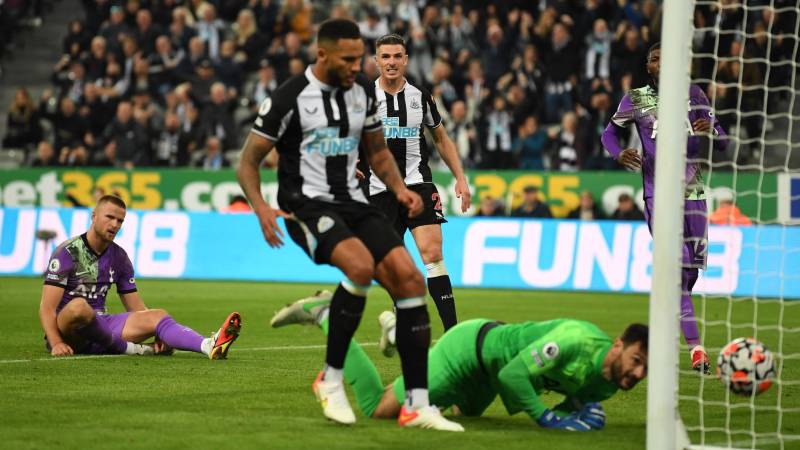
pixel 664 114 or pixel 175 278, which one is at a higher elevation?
pixel 664 114

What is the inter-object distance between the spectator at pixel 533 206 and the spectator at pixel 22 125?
1057 cm

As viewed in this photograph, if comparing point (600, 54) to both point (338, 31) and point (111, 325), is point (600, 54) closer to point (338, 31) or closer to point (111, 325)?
point (111, 325)

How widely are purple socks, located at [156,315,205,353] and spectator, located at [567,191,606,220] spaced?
34.6ft

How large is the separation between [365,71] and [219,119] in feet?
9.34

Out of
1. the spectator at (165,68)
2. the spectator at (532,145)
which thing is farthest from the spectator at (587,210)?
the spectator at (165,68)

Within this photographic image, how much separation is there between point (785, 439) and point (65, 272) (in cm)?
536

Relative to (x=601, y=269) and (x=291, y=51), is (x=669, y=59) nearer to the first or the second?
(x=601, y=269)

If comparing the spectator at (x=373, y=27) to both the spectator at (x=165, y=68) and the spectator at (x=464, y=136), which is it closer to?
the spectator at (x=464, y=136)

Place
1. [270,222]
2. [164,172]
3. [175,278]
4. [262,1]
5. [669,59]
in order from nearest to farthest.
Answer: [669,59] < [270,222] < [175,278] < [164,172] < [262,1]

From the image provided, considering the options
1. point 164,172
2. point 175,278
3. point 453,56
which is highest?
point 453,56

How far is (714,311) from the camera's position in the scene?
589 inches

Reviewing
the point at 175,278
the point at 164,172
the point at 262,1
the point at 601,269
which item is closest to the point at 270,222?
the point at 601,269

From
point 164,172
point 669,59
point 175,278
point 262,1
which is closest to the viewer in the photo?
point 669,59

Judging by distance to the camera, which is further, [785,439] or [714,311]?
[714,311]
